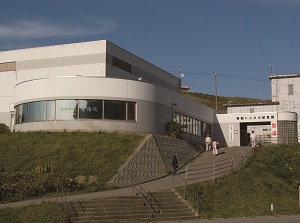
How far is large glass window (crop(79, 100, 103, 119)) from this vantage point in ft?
119

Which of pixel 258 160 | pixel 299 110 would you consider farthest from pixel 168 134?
pixel 299 110

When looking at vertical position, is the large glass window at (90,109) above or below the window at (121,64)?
below

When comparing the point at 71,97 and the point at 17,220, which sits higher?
the point at 71,97

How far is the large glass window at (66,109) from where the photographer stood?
36.4 m

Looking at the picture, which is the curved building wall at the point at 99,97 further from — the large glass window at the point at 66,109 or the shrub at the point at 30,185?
the shrub at the point at 30,185


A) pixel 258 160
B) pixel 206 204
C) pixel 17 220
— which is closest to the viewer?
pixel 17 220

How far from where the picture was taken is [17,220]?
19.4 metres

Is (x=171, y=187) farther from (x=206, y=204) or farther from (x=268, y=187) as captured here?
(x=268, y=187)

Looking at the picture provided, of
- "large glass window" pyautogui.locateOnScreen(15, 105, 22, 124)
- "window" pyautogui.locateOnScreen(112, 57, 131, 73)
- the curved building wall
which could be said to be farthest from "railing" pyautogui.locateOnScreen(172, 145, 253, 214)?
"large glass window" pyautogui.locateOnScreen(15, 105, 22, 124)

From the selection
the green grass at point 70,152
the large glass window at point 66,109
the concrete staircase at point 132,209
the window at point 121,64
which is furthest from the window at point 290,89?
the concrete staircase at point 132,209

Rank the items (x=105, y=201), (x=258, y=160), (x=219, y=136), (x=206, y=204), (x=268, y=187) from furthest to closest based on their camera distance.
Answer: (x=219, y=136)
(x=258, y=160)
(x=268, y=187)
(x=206, y=204)
(x=105, y=201)

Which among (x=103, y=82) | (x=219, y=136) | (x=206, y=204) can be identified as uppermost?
(x=103, y=82)

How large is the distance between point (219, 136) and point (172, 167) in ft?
61.5

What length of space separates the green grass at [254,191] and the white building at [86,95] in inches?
332
